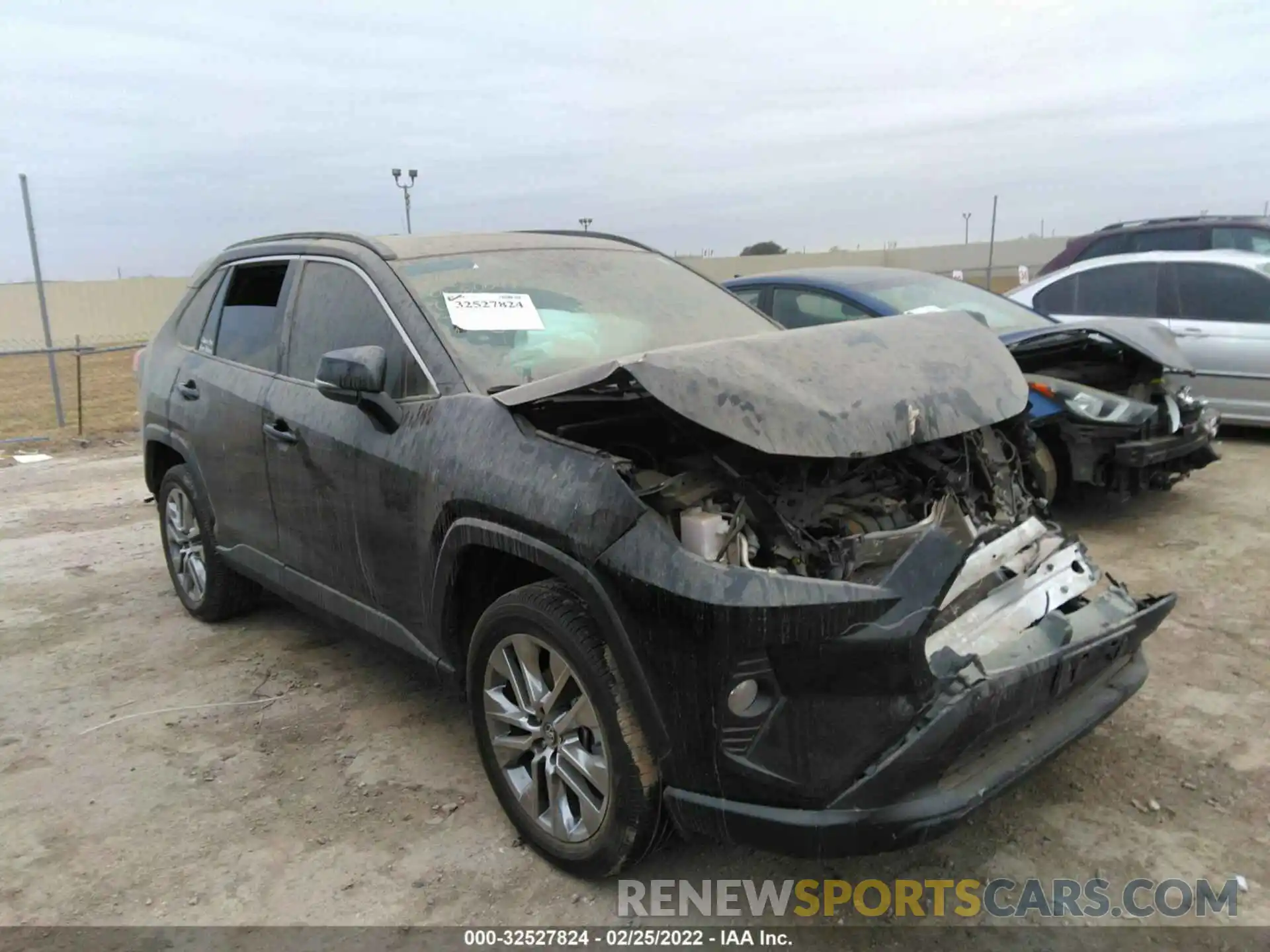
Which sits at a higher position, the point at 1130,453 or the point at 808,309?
the point at 808,309

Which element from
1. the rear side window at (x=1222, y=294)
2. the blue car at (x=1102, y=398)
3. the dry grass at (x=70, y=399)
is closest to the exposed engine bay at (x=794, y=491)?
the blue car at (x=1102, y=398)

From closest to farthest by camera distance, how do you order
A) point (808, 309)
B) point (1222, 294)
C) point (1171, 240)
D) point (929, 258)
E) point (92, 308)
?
point (808, 309)
point (1222, 294)
point (1171, 240)
point (92, 308)
point (929, 258)

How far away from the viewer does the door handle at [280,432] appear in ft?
12.2

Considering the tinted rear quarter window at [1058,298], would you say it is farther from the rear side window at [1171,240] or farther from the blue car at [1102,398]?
the blue car at [1102,398]

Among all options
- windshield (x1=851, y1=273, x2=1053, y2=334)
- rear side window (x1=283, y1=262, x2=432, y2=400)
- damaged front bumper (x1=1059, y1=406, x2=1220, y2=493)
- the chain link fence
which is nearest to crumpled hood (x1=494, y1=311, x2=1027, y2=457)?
rear side window (x1=283, y1=262, x2=432, y2=400)

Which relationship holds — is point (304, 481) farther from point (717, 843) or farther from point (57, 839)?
point (717, 843)

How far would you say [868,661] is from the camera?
219 centimetres

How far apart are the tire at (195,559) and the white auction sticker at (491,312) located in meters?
2.03

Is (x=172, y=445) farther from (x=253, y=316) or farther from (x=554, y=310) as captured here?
(x=554, y=310)

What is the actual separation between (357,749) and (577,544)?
1686 mm

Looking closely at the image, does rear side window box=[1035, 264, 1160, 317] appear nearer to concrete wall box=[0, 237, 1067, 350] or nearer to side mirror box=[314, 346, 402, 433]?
side mirror box=[314, 346, 402, 433]

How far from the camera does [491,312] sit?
3.41 metres

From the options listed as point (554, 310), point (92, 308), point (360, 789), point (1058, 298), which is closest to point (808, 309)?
point (1058, 298)

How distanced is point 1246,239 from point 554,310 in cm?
908
